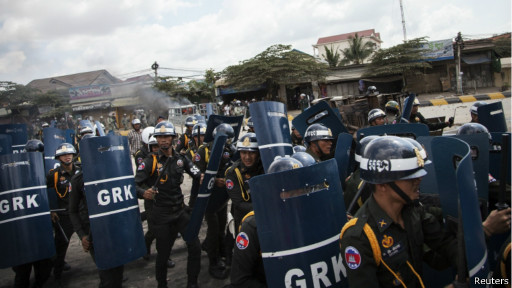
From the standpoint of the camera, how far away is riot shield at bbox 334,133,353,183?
11.6 ft

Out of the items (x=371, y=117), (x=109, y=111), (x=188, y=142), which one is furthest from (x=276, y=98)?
(x=371, y=117)

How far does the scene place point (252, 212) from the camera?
2775 millimetres

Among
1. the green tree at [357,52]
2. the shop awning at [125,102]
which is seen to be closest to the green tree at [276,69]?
the green tree at [357,52]

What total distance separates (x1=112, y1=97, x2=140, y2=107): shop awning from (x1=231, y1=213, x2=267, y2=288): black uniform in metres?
37.0

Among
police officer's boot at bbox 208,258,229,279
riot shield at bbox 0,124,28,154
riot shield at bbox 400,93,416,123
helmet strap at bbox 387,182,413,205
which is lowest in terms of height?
police officer's boot at bbox 208,258,229,279

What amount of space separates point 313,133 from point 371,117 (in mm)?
2184

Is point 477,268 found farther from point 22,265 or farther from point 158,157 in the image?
point 22,265

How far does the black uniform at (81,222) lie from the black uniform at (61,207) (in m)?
0.95

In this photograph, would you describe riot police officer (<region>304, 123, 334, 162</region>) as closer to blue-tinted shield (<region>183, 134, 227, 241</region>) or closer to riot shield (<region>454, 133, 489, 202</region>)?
blue-tinted shield (<region>183, 134, 227, 241</region>)

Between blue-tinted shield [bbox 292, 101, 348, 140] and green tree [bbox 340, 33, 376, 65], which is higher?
green tree [bbox 340, 33, 376, 65]

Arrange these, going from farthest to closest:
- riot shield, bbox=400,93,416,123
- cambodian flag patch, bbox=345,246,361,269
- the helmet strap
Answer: riot shield, bbox=400,93,416,123
the helmet strap
cambodian flag patch, bbox=345,246,361,269

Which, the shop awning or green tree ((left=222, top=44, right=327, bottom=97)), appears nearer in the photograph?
green tree ((left=222, top=44, right=327, bottom=97))

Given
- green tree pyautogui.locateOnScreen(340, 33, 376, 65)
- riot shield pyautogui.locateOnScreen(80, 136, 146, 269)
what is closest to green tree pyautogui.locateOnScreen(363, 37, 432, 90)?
green tree pyautogui.locateOnScreen(340, 33, 376, 65)

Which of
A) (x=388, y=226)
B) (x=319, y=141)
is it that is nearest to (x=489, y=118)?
(x=319, y=141)
